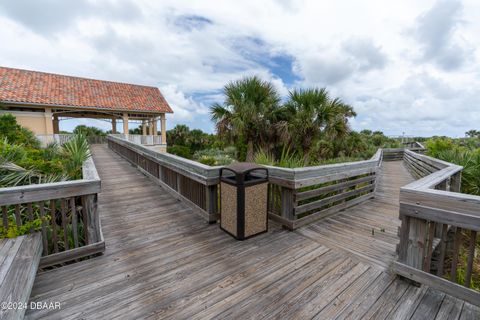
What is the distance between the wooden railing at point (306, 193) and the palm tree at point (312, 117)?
422 cm

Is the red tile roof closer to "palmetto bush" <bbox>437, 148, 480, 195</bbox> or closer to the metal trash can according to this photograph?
the metal trash can

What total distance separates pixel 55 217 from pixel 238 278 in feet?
7.24

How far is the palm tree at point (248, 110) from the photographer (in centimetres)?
894

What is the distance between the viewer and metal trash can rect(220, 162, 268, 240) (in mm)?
2889

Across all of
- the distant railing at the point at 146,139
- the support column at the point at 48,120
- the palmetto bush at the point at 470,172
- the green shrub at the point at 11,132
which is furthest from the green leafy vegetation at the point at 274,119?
the support column at the point at 48,120

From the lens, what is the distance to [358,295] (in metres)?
2.01

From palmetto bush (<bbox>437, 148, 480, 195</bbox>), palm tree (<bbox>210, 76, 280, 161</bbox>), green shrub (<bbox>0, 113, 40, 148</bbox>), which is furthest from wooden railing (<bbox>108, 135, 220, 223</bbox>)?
palmetto bush (<bbox>437, 148, 480, 195</bbox>)

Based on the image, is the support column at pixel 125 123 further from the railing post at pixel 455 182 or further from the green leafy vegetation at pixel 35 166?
the railing post at pixel 455 182

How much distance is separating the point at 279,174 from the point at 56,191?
9.32 ft

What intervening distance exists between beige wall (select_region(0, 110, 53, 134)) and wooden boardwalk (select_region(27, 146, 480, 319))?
14.7 m

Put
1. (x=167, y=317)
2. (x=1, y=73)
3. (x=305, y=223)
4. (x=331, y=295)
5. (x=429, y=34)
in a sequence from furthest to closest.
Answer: (x=1, y=73), (x=429, y=34), (x=305, y=223), (x=331, y=295), (x=167, y=317)

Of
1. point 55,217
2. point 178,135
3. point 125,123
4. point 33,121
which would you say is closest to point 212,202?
point 55,217

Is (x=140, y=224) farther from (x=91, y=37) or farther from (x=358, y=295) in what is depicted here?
(x=91, y=37)

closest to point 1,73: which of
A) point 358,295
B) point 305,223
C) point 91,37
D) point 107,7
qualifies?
point 91,37
